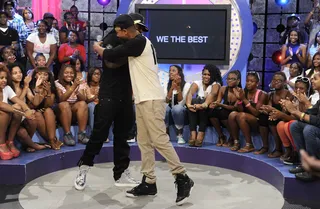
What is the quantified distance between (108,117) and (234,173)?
5.46ft

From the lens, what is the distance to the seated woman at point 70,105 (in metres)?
4.91

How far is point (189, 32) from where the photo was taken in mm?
6348

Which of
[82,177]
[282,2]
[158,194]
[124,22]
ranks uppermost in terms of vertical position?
[282,2]

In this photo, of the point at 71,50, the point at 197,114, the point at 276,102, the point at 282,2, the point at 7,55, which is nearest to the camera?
the point at 276,102

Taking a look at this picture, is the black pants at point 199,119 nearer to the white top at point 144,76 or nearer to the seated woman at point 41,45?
the white top at point 144,76

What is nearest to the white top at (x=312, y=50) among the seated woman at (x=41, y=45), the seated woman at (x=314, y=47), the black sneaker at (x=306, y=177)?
the seated woman at (x=314, y=47)

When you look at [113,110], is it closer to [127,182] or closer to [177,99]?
[127,182]

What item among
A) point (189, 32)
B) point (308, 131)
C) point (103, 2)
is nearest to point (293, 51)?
point (189, 32)

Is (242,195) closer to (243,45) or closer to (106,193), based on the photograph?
(106,193)

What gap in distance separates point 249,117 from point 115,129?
5.44ft

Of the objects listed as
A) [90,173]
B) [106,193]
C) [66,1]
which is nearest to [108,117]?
[106,193]

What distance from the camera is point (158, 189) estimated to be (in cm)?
401

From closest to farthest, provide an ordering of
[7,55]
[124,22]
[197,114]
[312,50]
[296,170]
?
[124,22] → [296,170] → [197,114] → [7,55] → [312,50]

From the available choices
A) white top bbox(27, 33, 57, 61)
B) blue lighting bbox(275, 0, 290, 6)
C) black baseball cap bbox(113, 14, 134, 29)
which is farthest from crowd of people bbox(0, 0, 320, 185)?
blue lighting bbox(275, 0, 290, 6)
